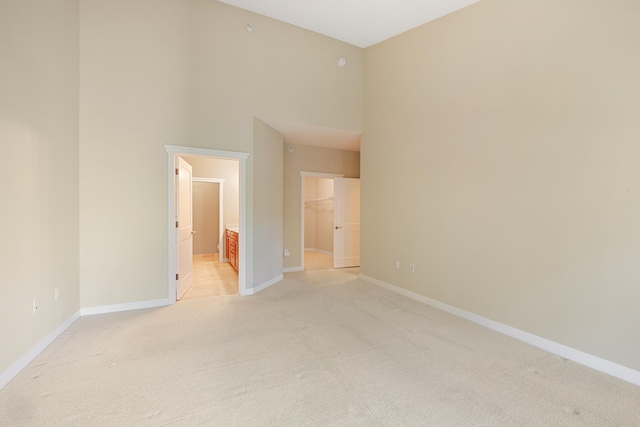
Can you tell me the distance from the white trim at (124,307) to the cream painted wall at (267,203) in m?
1.27

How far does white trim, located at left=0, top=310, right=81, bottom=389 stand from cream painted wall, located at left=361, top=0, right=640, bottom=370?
4192 mm

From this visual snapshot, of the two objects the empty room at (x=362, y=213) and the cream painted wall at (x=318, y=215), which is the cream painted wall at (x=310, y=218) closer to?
the cream painted wall at (x=318, y=215)

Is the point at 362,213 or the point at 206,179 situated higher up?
the point at 206,179

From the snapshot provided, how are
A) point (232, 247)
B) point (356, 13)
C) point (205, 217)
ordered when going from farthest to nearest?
1. point (205, 217)
2. point (232, 247)
3. point (356, 13)

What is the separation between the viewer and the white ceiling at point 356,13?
372 centimetres

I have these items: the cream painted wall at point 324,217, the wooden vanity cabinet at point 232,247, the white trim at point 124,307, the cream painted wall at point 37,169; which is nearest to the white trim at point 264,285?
the white trim at point 124,307

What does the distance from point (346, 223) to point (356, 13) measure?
380cm

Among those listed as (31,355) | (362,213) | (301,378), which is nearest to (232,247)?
(362,213)

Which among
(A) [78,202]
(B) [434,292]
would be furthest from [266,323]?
(A) [78,202]

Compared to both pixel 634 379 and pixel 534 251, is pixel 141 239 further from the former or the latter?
pixel 634 379

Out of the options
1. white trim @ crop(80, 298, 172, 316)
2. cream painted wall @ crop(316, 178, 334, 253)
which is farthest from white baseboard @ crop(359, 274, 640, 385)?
cream painted wall @ crop(316, 178, 334, 253)

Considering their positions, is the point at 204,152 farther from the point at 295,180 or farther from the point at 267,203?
the point at 295,180

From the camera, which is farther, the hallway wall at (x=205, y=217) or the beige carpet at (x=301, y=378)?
the hallway wall at (x=205, y=217)

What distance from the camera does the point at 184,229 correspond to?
4301 millimetres
